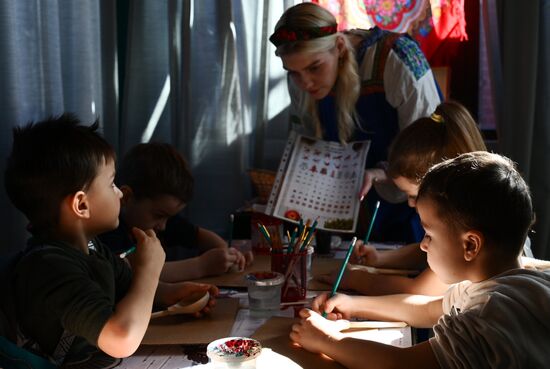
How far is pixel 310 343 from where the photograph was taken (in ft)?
3.81

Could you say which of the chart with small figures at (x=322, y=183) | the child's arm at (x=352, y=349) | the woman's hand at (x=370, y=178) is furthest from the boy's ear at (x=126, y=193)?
the child's arm at (x=352, y=349)

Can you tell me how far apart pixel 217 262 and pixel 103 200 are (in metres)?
0.50

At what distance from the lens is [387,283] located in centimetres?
152

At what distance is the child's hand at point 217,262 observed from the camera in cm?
168

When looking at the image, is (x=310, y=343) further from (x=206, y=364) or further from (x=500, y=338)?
(x=500, y=338)

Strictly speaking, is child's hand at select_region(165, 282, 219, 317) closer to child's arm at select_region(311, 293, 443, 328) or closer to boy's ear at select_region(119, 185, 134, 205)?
child's arm at select_region(311, 293, 443, 328)

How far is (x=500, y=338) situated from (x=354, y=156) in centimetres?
119

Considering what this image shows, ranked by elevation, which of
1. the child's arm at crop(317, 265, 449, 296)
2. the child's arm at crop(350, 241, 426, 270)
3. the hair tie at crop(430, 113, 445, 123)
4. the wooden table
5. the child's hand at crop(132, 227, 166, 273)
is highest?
the hair tie at crop(430, 113, 445, 123)

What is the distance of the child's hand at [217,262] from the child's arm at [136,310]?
479 millimetres

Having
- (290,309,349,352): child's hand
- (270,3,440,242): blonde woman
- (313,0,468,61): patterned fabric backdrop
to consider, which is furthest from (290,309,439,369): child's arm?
(313,0,468,61): patterned fabric backdrop

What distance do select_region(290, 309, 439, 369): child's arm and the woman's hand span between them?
31.0 inches

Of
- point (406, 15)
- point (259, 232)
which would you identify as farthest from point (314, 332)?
point (406, 15)

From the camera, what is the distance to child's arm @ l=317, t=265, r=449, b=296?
1.47m

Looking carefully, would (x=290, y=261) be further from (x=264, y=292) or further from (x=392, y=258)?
(x=392, y=258)
